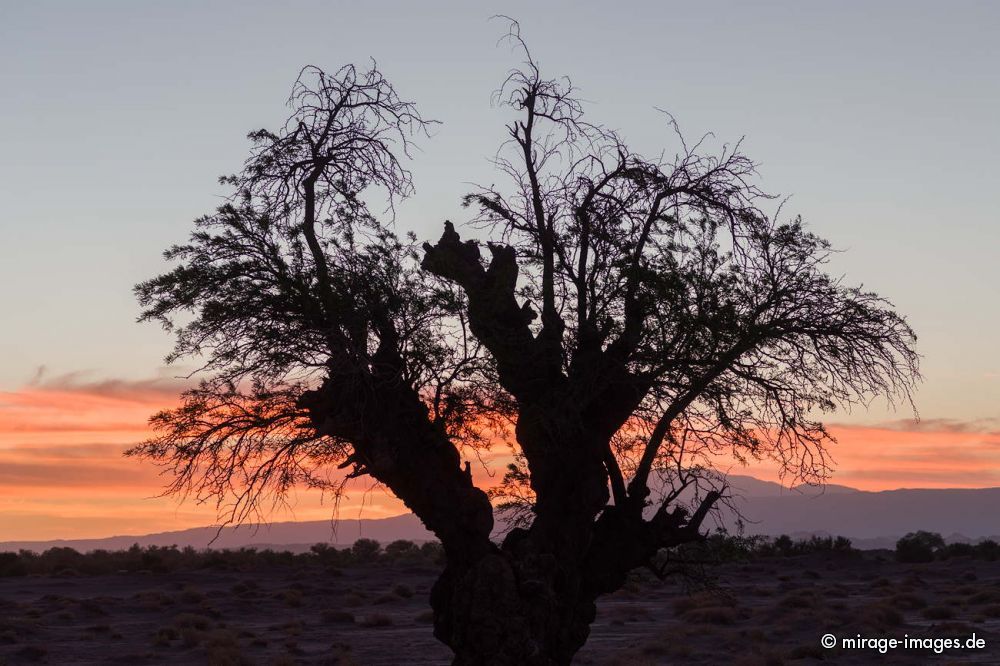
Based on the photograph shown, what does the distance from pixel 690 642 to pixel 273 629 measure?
44.5 ft

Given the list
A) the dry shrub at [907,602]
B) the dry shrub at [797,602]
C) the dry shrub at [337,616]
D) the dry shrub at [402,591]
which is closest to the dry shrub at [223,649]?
the dry shrub at [337,616]

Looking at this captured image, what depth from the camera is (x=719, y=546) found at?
16594mm

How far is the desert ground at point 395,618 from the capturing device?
28.2 metres

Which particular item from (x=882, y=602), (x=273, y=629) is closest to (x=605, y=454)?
(x=273, y=629)

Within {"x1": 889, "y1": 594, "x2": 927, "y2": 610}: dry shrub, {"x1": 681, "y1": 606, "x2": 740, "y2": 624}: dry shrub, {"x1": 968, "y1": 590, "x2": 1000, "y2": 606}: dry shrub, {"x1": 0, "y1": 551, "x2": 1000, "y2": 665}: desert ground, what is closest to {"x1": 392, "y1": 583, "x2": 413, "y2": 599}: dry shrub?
{"x1": 0, "y1": 551, "x2": 1000, "y2": 665}: desert ground

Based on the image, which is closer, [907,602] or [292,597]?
[907,602]

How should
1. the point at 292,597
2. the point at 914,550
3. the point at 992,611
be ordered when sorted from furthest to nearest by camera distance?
the point at 914,550 → the point at 292,597 → the point at 992,611

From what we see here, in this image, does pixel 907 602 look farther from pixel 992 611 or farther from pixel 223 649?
pixel 223 649

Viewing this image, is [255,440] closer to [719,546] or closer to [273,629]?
[719,546]

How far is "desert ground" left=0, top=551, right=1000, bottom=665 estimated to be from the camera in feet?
92.5

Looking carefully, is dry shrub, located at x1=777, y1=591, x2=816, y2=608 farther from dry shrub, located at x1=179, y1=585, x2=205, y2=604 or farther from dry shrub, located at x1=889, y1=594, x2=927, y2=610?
dry shrub, located at x1=179, y1=585, x2=205, y2=604

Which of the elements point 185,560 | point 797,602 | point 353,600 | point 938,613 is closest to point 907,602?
point 938,613

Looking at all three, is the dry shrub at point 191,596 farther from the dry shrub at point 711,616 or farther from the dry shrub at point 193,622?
the dry shrub at point 711,616

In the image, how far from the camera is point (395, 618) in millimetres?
37031
